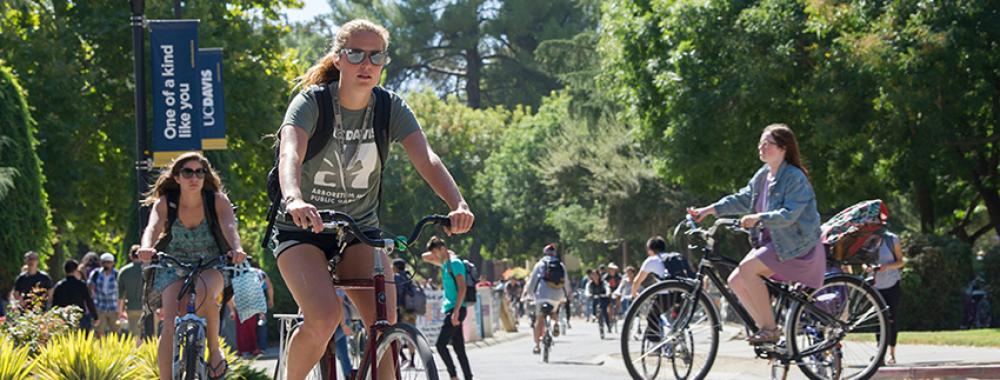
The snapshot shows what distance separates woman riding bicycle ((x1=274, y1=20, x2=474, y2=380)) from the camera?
605 cm

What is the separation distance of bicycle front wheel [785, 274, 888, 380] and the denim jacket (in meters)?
A: 0.39

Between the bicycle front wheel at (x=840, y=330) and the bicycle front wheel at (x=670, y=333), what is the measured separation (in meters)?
0.53

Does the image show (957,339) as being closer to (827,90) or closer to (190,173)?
(827,90)

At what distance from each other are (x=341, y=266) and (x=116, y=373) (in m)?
4.25

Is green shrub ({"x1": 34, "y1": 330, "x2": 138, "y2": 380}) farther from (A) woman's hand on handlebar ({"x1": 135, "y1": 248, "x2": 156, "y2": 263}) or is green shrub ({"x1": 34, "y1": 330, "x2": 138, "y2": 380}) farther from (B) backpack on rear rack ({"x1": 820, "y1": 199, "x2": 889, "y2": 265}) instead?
(B) backpack on rear rack ({"x1": 820, "y1": 199, "x2": 889, "y2": 265})

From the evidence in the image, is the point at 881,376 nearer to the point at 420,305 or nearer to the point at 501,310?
the point at 420,305

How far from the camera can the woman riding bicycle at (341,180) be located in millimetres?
6047

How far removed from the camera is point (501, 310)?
38.8 meters

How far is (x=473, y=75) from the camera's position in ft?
252

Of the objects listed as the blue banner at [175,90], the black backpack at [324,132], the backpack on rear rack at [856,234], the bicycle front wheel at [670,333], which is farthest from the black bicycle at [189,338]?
the blue banner at [175,90]

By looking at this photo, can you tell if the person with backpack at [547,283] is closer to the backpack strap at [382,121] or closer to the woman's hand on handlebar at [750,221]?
the woman's hand on handlebar at [750,221]

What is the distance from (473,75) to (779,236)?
6753 centimetres

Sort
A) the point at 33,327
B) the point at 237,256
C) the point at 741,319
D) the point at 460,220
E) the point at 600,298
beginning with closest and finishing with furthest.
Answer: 1. the point at 460,220
2. the point at 237,256
3. the point at 741,319
4. the point at 33,327
5. the point at 600,298

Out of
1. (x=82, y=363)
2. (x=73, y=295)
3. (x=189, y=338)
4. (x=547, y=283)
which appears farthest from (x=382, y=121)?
(x=547, y=283)
